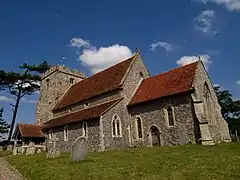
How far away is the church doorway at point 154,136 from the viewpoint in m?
24.8

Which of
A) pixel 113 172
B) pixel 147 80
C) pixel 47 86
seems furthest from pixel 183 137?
pixel 47 86

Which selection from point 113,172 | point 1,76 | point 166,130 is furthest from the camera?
point 1,76

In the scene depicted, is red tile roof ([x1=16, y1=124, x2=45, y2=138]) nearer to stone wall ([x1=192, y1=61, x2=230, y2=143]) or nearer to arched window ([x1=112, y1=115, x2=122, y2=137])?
arched window ([x1=112, y1=115, x2=122, y2=137])

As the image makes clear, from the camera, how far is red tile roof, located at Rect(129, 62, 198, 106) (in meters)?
24.1

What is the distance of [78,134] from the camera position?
2766 cm

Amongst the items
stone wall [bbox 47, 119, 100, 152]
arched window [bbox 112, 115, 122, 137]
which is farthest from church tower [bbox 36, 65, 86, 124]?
arched window [bbox 112, 115, 122, 137]

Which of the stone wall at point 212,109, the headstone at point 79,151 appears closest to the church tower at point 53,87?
the stone wall at point 212,109

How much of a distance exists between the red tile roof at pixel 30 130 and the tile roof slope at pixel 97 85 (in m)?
4.17

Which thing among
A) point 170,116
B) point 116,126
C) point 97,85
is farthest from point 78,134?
point 170,116

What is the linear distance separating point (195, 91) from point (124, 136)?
862 cm

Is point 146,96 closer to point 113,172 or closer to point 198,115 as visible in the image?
point 198,115

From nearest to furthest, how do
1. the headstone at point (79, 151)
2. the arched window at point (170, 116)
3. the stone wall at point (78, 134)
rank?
the headstone at point (79, 151), the arched window at point (170, 116), the stone wall at point (78, 134)

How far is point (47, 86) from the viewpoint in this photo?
41406 mm

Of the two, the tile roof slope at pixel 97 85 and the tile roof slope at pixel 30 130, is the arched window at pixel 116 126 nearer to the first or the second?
the tile roof slope at pixel 97 85
